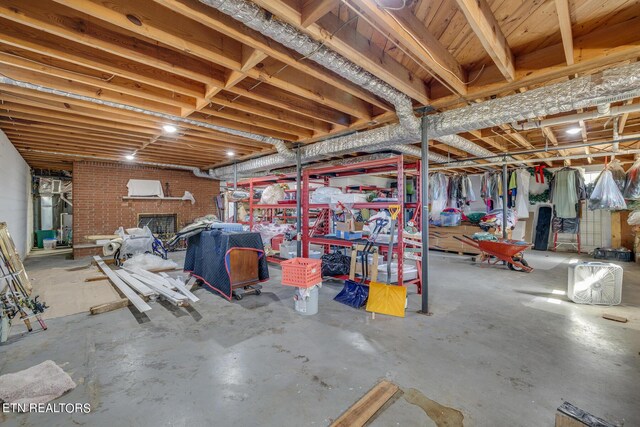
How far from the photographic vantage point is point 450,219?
8.14 meters

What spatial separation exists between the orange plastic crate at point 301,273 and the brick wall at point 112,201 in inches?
279

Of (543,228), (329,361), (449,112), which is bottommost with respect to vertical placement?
(329,361)

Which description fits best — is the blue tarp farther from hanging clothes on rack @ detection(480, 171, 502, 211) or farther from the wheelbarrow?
hanging clothes on rack @ detection(480, 171, 502, 211)

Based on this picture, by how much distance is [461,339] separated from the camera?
272cm

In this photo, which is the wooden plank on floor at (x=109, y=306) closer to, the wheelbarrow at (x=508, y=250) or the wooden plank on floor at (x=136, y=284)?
the wooden plank on floor at (x=136, y=284)

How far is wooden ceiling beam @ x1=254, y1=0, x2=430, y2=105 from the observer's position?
5.81ft

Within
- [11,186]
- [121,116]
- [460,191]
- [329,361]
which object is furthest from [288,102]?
[460,191]

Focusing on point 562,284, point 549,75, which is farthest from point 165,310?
point 562,284

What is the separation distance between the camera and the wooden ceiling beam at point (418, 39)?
176 centimetres

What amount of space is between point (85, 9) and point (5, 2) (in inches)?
22.4

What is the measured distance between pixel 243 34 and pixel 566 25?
2.30 meters

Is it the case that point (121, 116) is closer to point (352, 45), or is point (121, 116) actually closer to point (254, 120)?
point (254, 120)

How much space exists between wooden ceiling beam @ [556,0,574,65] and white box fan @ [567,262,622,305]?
9.49 ft

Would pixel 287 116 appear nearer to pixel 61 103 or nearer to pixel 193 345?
pixel 61 103
